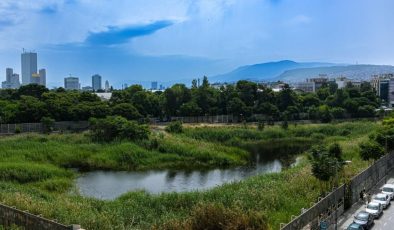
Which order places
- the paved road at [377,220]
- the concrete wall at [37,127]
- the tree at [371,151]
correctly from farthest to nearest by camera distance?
1. the concrete wall at [37,127]
2. the tree at [371,151]
3. the paved road at [377,220]

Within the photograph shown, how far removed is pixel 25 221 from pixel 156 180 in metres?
21.1

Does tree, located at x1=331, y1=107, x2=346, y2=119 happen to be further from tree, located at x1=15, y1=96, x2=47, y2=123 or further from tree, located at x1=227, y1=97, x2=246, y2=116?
tree, located at x1=15, y1=96, x2=47, y2=123

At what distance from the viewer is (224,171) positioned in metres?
46.2

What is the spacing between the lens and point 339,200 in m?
27.2

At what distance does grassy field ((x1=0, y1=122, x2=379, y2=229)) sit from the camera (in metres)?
21.9

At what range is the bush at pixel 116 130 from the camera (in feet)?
180

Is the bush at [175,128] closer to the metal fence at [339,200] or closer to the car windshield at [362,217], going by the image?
the metal fence at [339,200]

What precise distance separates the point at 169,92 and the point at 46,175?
1817 inches

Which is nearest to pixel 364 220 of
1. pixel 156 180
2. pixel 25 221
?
pixel 25 221

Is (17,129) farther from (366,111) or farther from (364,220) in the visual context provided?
(366,111)

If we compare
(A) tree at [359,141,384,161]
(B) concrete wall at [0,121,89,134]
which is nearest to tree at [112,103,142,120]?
(B) concrete wall at [0,121,89,134]

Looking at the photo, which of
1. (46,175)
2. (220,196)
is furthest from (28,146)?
(220,196)

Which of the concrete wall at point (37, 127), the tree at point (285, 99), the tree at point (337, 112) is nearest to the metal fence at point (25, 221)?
the concrete wall at point (37, 127)

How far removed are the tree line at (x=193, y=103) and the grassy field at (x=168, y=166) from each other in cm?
1051
